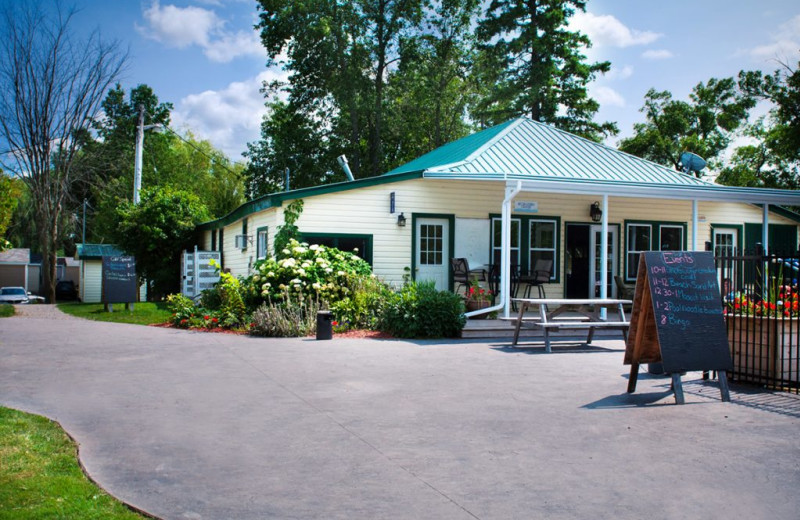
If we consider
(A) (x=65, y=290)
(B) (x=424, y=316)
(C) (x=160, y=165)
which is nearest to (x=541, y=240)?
A: (B) (x=424, y=316)

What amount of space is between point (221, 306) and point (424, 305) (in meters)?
4.56

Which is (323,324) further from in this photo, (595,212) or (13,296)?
(13,296)

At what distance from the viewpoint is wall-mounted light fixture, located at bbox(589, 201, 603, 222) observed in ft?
54.8

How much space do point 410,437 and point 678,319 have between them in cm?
325

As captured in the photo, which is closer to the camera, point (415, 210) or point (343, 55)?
point (415, 210)

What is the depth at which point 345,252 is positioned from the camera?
47.3 feet

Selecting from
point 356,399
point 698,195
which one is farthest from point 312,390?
point 698,195

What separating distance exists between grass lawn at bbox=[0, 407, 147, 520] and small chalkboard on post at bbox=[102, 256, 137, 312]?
13.9 meters

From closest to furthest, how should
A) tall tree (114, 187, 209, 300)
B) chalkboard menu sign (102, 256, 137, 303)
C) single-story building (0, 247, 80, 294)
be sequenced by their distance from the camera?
chalkboard menu sign (102, 256, 137, 303), tall tree (114, 187, 209, 300), single-story building (0, 247, 80, 294)

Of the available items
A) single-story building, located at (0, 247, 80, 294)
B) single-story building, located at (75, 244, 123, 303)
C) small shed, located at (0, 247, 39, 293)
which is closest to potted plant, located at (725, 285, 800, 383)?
single-story building, located at (75, 244, 123, 303)

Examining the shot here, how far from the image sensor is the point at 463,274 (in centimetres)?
1505

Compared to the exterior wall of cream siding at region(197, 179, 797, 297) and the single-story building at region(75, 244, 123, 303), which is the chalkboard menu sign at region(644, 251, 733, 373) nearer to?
the exterior wall of cream siding at region(197, 179, 797, 297)

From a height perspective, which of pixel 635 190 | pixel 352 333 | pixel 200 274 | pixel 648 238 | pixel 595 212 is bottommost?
pixel 352 333

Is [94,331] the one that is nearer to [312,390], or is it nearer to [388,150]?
[312,390]
